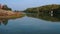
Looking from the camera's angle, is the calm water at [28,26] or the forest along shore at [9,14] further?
the forest along shore at [9,14]

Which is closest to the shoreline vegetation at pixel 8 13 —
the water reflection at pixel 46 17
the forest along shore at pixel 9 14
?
the forest along shore at pixel 9 14

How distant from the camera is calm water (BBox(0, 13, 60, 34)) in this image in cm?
245

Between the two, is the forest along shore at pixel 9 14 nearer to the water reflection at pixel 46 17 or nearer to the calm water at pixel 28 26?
the calm water at pixel 28 26

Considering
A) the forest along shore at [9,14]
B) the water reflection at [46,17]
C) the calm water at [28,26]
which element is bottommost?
the calm water at [28,26]

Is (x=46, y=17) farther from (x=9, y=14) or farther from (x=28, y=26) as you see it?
(x=9, y=14)

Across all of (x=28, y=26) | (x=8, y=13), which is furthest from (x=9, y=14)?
(x=28, y=26)

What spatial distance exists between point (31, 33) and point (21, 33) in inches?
7.3

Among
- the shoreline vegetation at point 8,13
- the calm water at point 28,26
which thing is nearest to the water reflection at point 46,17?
the calm water at point 28,26

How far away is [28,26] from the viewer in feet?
8.13

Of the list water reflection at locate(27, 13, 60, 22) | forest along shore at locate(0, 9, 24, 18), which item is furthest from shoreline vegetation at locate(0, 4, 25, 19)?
water reflection at locate(27, 13, 60, 22)

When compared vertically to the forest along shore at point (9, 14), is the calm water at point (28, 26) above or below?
below

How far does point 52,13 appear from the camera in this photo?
2.58 m

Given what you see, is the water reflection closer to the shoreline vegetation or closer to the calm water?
the calm water

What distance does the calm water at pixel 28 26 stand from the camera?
245 cm
